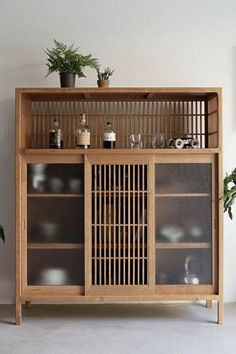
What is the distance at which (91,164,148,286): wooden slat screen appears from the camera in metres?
3.65

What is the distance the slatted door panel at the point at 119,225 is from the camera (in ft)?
12.0

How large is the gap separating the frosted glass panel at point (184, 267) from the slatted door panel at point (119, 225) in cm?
9

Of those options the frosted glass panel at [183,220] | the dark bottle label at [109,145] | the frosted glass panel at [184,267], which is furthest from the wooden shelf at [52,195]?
the frosted glass panel at [184,267]

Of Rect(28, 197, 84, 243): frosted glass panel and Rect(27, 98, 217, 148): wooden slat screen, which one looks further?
Rect(27, 98, 217, 148): wooden slat screen

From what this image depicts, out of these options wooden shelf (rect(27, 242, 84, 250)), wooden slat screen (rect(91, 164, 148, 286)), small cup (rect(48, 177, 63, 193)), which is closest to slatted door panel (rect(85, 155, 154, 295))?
wooden slat screen (rect(91, 164, 148, 286))

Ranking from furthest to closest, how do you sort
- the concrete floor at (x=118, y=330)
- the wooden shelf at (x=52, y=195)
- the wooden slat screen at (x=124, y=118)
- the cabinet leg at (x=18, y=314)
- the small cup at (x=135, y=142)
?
the wooden slat screen at (x=124, y=118)
the small cup at (x=135, y=142)
the wooden shelf at (x=52, y=195)
the cabinet leg at (x=18, y=314)
the concrete floor at (x=118, y=330)

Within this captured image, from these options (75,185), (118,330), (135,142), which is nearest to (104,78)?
(135,142)

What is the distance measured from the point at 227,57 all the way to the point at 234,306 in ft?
6.58

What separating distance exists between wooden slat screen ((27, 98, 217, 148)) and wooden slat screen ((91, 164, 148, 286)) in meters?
0.48

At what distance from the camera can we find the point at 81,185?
368cm

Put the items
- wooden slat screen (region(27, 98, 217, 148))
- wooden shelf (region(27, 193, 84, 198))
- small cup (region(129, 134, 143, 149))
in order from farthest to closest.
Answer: wooden slat screen (region(27, 98, 217, 148)), small cup (region(129, 134, 143, 149)), wooden shelf (region(27, 193, 84, 198))

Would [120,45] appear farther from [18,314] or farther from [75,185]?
[18,314]

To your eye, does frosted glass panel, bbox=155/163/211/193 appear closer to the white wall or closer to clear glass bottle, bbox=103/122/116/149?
clear glass bottle, bbox=103/122/116/149

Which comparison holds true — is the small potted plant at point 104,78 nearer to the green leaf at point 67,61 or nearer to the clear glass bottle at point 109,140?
the green leaf at point 67,61
